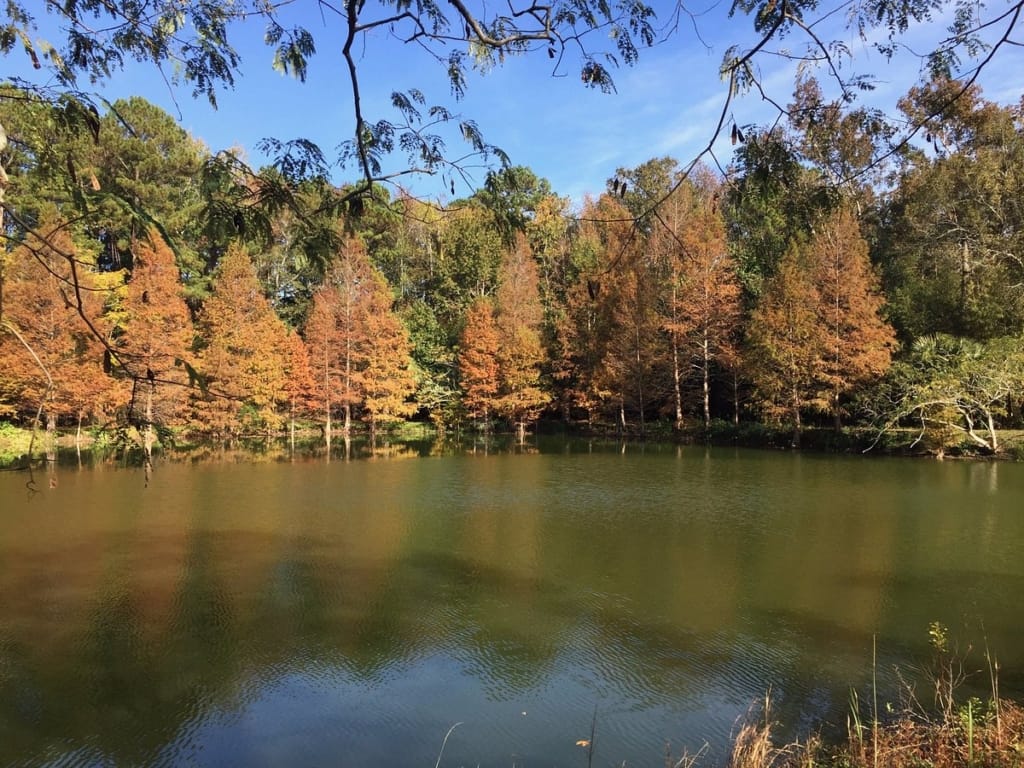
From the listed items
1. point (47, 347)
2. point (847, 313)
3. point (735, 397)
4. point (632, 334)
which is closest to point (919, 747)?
point (847, 313)

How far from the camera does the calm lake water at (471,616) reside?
4.38 m

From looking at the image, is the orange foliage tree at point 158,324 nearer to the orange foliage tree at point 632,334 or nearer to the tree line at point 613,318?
the tree line at point 613,318

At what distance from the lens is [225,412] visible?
2212 cm

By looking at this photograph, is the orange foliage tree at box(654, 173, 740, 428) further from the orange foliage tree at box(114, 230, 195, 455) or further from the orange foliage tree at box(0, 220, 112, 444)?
the orange foliage tree at box(0, 220, 112, 444)

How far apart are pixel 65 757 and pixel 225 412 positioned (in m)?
19.3

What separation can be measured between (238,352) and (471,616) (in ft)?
60.7

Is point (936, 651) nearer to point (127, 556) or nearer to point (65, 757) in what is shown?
point (65, 757)

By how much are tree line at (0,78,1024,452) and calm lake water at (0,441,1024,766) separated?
4.21 m

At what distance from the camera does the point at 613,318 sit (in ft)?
82.0

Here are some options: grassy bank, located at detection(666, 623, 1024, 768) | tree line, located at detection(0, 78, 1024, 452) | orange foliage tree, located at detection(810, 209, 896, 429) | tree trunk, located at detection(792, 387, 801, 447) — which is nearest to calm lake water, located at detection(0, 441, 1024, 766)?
grassy bank, located at detection(666, 623, 1024, 768)

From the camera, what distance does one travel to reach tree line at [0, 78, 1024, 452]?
16828 millimetres

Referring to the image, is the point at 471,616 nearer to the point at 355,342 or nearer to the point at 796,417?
the point at 796,417

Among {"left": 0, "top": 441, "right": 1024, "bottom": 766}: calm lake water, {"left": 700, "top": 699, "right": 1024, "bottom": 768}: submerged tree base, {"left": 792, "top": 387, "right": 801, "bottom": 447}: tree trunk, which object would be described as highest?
{"left": 792, "top": 387, "right": 801, "bottom": 447}: tree trunk

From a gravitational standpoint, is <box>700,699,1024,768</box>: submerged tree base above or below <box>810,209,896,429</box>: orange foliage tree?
below
